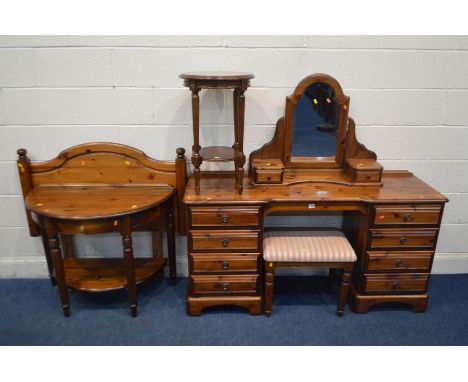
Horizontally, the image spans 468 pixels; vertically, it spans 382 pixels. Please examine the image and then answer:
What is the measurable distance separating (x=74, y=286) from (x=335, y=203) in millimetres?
1634

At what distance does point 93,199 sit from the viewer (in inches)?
91.2

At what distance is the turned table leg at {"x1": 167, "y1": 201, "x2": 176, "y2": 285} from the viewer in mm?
2604

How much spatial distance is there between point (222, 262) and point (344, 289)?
75 cm

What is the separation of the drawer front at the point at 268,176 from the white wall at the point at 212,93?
0.95ft

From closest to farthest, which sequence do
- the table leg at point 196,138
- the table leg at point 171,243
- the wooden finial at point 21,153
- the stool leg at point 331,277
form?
the table leg at point 196,138 < the wooden finial at point 21,153 < the table leg at point 171,243 < the stool leg at point 331,277

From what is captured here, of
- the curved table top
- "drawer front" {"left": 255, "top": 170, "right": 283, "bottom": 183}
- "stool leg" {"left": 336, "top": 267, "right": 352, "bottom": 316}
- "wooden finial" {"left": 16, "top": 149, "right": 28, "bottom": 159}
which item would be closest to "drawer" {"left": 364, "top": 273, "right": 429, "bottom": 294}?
"stool leg" {"left": 336, "top": 267, "right": 352, "bottom": 316}

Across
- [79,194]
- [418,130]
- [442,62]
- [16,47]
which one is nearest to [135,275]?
[79,194]

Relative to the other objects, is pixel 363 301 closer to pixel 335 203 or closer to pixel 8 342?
pixel 335 203

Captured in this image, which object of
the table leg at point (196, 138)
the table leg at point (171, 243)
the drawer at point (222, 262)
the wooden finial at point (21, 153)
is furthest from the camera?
the table leg at point (171, 243)

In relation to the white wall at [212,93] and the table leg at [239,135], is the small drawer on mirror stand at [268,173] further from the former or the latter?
the white wall at [212,93]

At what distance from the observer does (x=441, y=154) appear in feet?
8.66

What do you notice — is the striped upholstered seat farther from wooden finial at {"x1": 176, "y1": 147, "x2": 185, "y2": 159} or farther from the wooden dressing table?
wooden finial at {"x1": 176, "y1": 147, "x2": 185, "y2": 159}

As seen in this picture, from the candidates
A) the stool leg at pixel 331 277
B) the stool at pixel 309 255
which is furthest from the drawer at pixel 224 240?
the stool leg at pixel 331 277

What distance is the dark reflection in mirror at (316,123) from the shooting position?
2367mm
